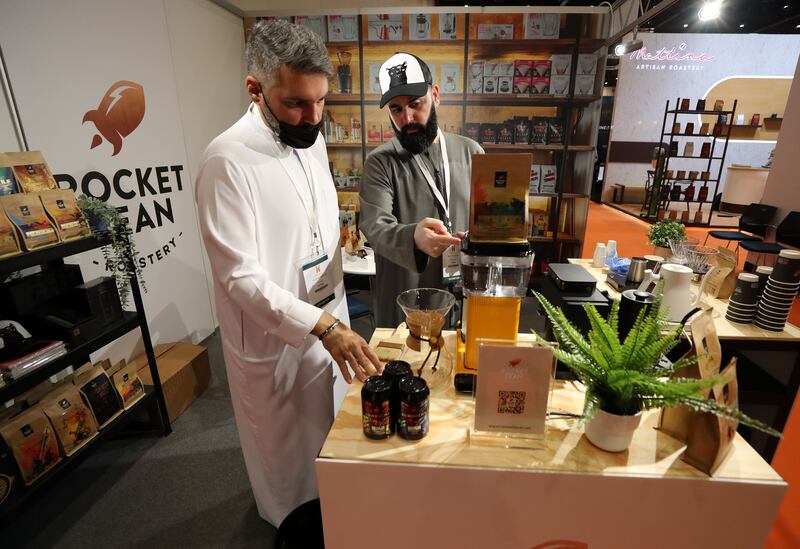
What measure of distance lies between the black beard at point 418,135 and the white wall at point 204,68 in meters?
2.39

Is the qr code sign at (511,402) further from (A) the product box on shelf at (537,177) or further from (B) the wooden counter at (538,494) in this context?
(A) the product box on shelf at (537,177)

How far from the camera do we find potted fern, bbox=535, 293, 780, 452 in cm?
89

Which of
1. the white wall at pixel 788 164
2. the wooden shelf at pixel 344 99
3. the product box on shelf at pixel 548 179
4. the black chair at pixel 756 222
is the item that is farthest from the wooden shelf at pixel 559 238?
the white wall at pixel 788 164

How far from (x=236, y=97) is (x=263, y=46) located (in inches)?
138

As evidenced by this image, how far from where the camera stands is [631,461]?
0.99 metres

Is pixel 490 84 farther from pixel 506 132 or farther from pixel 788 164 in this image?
pixel 788 164

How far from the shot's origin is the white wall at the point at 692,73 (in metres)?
8.82

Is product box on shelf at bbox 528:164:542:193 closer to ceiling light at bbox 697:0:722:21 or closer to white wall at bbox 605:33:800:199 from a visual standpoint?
ceiling light at bbox 697:0:722:21

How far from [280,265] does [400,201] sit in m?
0.77

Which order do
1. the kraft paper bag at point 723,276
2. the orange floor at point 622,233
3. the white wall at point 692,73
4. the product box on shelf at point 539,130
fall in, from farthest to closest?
the white wall at point 692,73 < the orange floor at point 622,233 < the product box on shelf at point 539,130 < the kraft paper bag at point 723,276

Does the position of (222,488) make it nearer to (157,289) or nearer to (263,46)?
(157,289)

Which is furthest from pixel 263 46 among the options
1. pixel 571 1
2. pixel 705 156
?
pixel 705 156

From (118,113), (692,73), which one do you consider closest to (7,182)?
(118,113)

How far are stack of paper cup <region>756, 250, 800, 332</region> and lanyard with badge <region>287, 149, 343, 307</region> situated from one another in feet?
6.06
